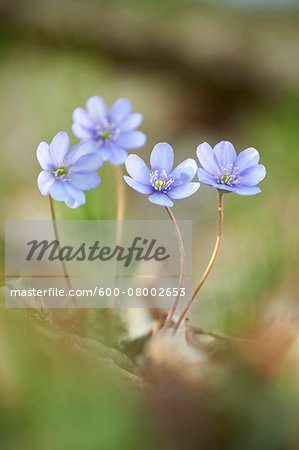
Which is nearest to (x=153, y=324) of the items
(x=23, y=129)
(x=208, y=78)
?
(x=23, y=129)

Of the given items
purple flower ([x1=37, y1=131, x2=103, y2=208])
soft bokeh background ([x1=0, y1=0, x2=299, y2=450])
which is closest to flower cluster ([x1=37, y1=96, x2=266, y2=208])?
purple flower ([x1=37, y1=131, x2=103, y2=208])

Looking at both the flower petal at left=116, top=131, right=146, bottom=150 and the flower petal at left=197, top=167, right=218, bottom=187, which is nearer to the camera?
the flower petal at left=197, top=167, right=218, bottom=187

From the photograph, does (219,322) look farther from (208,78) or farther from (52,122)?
(208,78)

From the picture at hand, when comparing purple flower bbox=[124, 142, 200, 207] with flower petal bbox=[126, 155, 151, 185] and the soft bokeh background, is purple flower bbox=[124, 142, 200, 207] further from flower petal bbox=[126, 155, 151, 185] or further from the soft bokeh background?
the soft bokeh background

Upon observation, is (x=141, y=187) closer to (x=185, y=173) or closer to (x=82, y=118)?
(x=185, y=173)

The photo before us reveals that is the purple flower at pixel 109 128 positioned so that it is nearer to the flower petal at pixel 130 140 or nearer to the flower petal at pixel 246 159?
the flower petal at pixel 130 140

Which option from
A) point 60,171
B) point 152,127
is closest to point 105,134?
point 60,171
